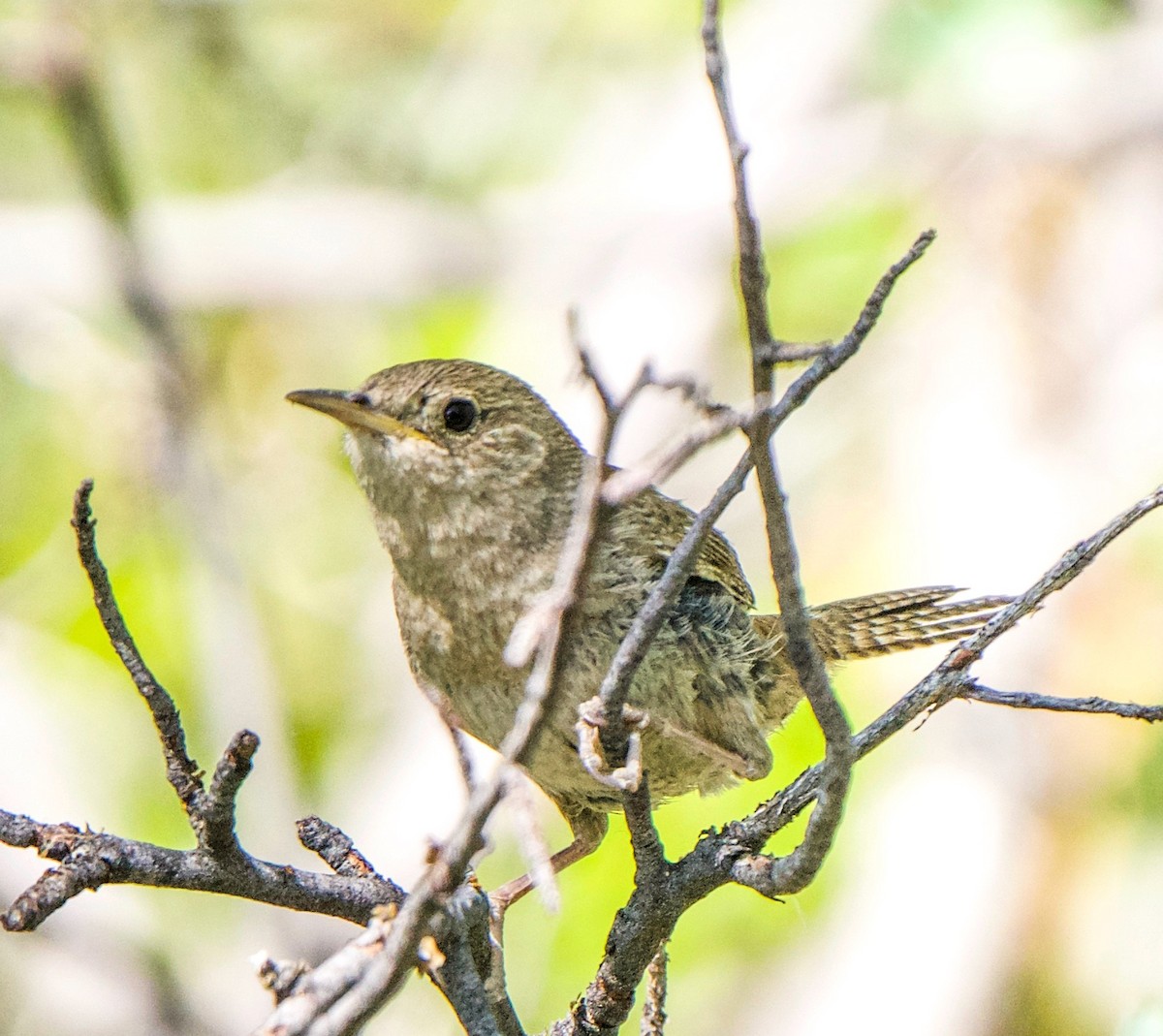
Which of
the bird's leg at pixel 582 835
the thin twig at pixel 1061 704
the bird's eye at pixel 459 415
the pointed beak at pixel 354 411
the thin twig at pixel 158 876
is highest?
the bird's eye at pixel 459 415

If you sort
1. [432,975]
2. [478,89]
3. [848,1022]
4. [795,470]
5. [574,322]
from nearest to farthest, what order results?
1. [574,322]
2. [432,975]
3. [848,1022]
4. [795,470]
5. [478,89]

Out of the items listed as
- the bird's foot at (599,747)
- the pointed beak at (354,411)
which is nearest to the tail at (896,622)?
the pointed beak at (354,411)

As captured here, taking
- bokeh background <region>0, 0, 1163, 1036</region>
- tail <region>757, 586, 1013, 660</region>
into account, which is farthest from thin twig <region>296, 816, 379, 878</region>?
bokeh background <region>0, 0, 1163, 1036</region>

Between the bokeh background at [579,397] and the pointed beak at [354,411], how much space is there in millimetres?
2185

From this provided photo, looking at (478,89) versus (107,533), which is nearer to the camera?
(107,533)

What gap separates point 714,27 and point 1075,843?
4950 millimetres

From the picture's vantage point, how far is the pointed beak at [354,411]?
3182mm

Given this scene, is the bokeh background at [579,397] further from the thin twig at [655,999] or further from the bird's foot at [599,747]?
the bird's foot at [599,747]

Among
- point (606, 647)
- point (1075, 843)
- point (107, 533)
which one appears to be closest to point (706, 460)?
point (1075, 843)

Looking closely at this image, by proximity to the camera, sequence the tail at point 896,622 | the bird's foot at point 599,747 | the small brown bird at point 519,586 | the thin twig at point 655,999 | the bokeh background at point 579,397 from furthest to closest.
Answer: the bokeh background at point 579,397, the tail at point 896,622, the small brown bird at point 519,586, the thin twig at point 655,999, the bird's foot at point 599,747

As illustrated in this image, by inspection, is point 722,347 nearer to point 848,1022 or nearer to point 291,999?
point 848,1022

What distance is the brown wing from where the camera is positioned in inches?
132

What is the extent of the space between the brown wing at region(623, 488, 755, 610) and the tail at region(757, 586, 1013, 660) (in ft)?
1.29

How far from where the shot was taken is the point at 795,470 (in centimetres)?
692
